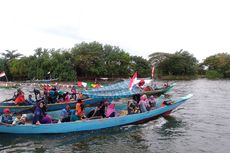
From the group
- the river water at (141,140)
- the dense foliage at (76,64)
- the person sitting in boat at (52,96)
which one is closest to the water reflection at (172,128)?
the river water at (141,140)

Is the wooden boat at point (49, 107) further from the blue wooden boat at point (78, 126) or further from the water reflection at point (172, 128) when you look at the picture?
the water reflection at point (172, 128)

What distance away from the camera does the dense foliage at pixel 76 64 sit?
6762cm

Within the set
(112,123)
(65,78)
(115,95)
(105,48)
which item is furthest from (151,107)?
(105,48)

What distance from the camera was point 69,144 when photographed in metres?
14.4

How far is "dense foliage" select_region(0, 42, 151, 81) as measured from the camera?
67.6 metres

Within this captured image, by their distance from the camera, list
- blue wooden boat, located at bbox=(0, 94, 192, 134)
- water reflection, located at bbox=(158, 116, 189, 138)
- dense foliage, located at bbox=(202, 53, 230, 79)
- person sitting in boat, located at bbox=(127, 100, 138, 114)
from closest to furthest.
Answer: blue wooden boat, located at bbox=(0, 94, 192, 134)
water reflection, located at bbox=(158, 116, 189, 138)
person sitting in boat, located at bbox=(127, 100, 138, 114)
dense foliage, located at bbox=(202, 53, 230, 79)

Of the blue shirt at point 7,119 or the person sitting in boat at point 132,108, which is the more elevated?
the person sitting in boat at point 132,108

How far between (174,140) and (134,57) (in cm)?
6717

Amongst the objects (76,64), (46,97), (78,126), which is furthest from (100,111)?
(76,64)

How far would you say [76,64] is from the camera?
70.1 m

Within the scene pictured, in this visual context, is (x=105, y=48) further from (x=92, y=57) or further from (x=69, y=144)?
(x=69, y=144)

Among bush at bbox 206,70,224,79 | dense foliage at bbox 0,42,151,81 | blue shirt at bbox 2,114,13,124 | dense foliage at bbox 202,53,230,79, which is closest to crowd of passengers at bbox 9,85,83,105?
blue shirt at bbox 2,114,13,124

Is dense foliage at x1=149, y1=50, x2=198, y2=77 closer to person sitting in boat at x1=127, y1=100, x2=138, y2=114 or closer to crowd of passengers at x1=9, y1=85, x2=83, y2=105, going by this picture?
crowd of passengers at x1=9, y1=85, x2=83, y2=105

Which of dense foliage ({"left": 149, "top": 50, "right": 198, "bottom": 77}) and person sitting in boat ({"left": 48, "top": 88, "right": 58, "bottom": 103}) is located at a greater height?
dense foliage ({"left": 149, "top": 50, "right": 198, "bottom": 77})
